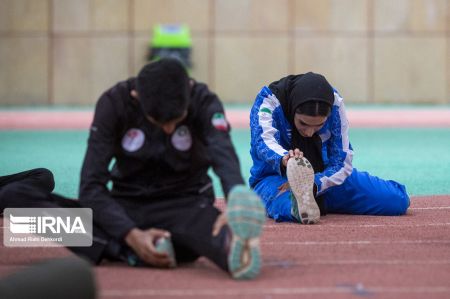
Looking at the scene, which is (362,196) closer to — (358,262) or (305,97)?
(305,97)

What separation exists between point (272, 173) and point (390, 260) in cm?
215

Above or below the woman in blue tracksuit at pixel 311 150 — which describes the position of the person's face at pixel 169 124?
above

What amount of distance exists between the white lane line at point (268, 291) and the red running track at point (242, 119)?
39.4 ft

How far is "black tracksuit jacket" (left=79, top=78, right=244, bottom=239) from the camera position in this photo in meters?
5.10

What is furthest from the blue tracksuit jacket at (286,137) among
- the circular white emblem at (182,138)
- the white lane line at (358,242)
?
the circular white emblem at (182,138)

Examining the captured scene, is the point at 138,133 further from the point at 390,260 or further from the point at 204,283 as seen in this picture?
the point at 390,260

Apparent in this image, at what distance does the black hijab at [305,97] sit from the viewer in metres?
6.94

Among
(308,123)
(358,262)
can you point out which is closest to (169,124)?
(358,262)

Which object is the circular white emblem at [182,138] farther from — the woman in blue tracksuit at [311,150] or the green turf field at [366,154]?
the green turf field at [366,154]

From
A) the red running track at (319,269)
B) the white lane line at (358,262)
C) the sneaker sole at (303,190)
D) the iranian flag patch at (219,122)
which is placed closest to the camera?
the red running track at (319,269)

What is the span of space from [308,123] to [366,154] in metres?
5.91

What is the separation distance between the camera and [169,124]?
5148 millimetres

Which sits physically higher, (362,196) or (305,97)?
(305,97)

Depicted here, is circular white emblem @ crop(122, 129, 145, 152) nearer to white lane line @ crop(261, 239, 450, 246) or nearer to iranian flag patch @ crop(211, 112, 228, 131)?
iranian flag patch @ crop(211, 112, 228, 131)
